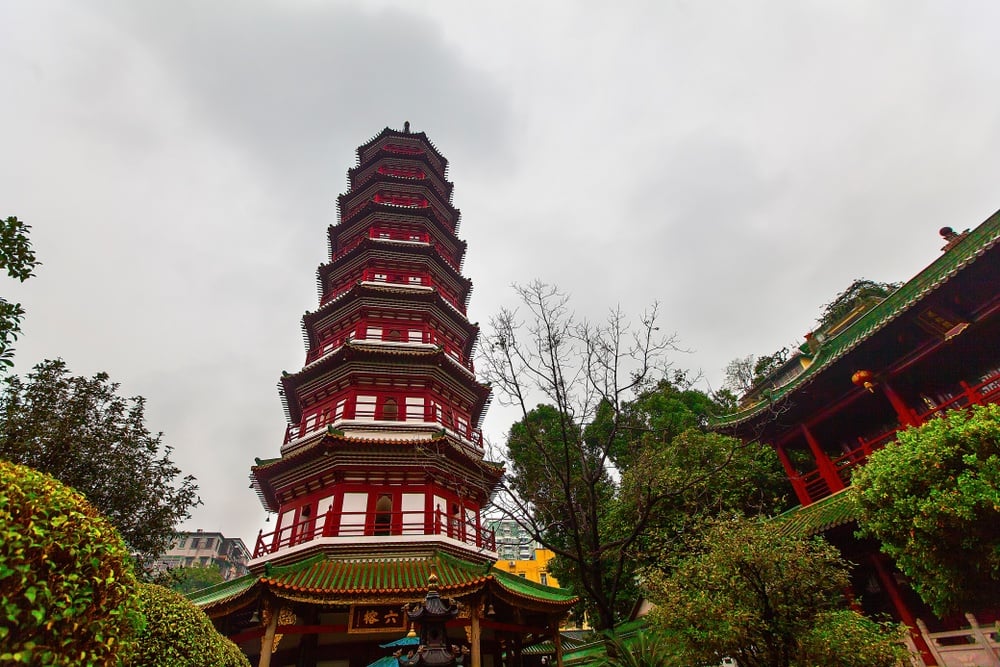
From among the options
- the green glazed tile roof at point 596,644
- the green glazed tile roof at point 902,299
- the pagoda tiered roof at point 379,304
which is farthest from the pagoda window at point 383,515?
the green glazed tile roof at point 902,299

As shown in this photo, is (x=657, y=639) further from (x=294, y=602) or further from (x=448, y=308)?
(x=448, y=308)

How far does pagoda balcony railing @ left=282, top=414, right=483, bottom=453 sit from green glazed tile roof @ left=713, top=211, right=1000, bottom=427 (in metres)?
8.01

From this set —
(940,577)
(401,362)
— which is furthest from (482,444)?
(940,577)

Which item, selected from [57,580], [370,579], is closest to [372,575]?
[370,579]

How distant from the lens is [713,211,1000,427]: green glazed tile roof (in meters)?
10.2

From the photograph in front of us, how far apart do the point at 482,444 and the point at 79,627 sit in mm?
14185

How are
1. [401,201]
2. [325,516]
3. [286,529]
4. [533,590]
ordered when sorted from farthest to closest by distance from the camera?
[401,201], [286,529], [533,590], [325,516]

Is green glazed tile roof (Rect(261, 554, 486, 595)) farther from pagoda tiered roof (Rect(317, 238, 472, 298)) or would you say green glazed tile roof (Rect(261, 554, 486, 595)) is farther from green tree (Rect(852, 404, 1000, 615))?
pagoda tiered roof (Rect(317, 238, 472, 298))

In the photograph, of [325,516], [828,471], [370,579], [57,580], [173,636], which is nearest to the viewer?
[57,580]

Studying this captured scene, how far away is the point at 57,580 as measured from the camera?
9.71 ft

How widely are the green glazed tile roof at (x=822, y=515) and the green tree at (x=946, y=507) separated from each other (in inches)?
83.4

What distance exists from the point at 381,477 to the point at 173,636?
8719 millimetres

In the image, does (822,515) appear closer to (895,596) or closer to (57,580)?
(895,596)

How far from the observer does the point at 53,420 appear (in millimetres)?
9023
